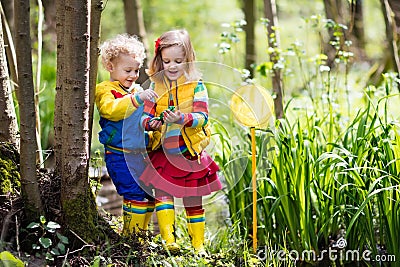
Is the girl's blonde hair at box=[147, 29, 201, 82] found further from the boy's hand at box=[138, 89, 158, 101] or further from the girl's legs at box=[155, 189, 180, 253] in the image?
the girl's legs at box=[155, 189, 180, 253]

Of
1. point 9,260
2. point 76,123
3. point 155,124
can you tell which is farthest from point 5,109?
point 9,260

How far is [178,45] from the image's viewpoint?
2.69 meters

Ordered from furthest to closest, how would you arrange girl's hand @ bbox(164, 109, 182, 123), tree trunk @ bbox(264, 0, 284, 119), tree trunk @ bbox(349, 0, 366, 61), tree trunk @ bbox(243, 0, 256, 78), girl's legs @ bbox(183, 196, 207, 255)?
tree trunk @ bbox(349, 0, 366, 61), tree trunk @ bbox(243, 0, 256, 78), tree trunk @ bbox(264, 0, 284, 119), girl's legs @ bbox(183, 196, 207, 255), girl's hand @ bbox(164, 109, 182, 123)

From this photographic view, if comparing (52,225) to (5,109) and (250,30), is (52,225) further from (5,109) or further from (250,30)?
(250,30)

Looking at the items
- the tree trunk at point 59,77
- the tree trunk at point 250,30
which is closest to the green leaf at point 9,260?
the tree trunk at point 59,77

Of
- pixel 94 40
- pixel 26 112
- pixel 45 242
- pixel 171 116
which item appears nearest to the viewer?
pixel 45 242

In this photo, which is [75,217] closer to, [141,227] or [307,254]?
[141,227]

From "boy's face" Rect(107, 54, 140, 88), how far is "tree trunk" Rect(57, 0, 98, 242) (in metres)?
0.30

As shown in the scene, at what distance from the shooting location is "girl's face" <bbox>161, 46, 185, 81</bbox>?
106 inches

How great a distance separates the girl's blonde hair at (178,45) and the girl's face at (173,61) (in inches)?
0.7

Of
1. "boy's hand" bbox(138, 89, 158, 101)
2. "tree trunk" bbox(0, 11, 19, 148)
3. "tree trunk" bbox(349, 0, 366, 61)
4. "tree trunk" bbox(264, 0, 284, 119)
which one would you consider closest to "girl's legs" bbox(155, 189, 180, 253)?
"boy's hand" bbox(138, 89, 158, 101)

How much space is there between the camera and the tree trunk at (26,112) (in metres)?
2.43

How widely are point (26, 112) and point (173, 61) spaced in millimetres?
674

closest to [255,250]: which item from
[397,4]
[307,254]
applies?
[307,254]
